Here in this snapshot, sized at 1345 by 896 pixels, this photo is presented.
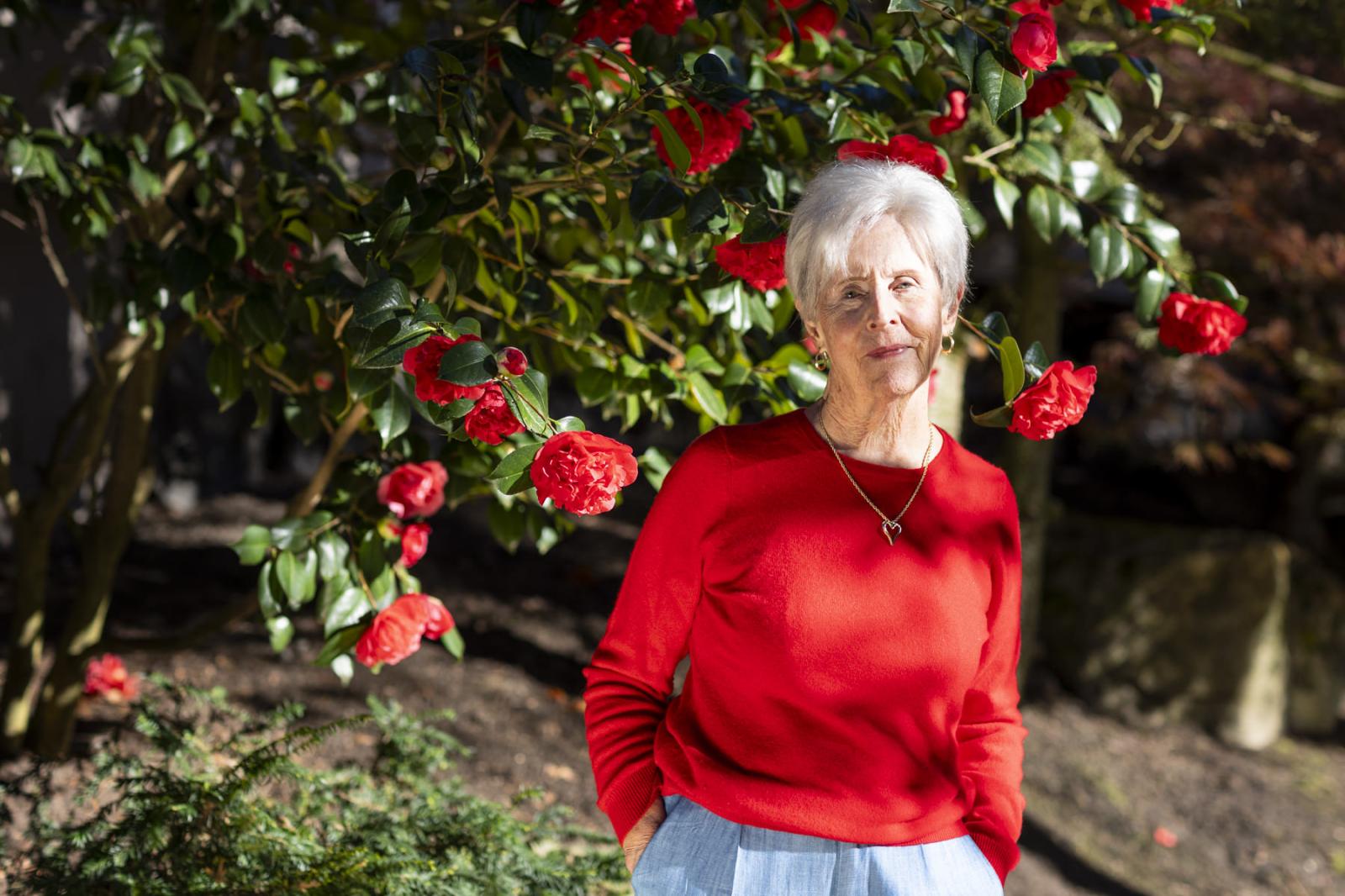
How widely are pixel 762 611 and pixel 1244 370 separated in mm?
6849

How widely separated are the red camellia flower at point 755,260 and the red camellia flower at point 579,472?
21.0 inches

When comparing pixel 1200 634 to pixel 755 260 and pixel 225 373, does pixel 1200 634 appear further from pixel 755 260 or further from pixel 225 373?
pixel 225 373

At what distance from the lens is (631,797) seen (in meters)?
1.69

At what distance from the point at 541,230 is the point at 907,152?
0.83m

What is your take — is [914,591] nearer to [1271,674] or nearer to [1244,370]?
[1271,674]

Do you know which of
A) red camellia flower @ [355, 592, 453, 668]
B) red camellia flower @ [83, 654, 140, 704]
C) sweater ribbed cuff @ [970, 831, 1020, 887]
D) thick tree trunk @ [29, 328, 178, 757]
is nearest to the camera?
sweater ribbed cuff @ [970, 831, 1020, 887]

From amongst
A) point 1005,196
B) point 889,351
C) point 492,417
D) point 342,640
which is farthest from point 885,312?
point 342,640

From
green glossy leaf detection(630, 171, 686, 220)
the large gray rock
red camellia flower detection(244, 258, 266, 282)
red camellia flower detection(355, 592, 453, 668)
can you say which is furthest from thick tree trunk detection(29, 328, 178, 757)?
the large gray rock

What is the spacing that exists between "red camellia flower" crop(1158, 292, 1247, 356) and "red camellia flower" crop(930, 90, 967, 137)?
1.65 ft

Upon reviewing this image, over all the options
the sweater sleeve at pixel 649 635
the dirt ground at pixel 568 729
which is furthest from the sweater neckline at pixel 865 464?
the dirt ground at pixel 568 729

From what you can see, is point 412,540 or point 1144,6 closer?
point 1144,6

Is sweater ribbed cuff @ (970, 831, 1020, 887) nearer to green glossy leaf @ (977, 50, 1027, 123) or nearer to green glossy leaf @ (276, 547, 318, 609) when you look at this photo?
green glossy leaf @ (977, 50, 1027, 123)

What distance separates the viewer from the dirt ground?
4098 millimetres

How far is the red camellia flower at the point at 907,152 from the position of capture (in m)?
1.94
